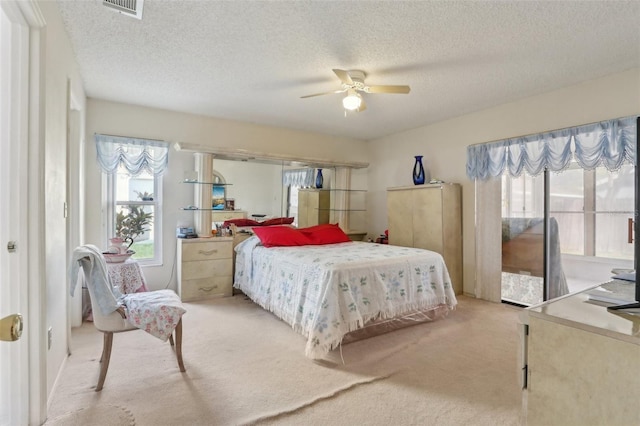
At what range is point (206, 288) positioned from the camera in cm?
412

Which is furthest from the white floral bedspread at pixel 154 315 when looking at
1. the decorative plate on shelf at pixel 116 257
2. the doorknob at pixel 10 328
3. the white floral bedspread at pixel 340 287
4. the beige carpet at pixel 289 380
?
the doorknob at pixel 10 328

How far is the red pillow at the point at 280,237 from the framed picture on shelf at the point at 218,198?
72 cm

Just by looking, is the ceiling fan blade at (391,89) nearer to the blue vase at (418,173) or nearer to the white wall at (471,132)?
the white wall at (471,132)

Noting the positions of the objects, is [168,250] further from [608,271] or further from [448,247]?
[608,271]

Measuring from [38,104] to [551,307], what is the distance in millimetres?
2587

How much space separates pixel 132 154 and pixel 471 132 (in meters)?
4.45

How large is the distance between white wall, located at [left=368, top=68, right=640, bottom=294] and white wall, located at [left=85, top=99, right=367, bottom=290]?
1431 millimetres

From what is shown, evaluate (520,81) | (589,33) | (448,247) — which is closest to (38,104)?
(589,33)

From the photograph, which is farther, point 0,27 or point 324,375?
point 324,375

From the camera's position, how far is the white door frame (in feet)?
5.27

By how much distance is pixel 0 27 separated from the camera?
1547 mm

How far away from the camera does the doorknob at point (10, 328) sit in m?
0.53

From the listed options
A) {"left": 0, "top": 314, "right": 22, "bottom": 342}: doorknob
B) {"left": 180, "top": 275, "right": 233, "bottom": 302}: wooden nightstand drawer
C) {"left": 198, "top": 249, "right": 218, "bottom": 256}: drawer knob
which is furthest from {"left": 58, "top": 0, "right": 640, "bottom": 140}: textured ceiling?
{"left": 180, "top": 275, "right": 233, "bottom": 302}: wooden nightstand drawer

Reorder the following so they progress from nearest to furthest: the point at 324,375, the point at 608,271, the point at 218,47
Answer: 1. the point at 324,375
2. the point at 218,47
3. the point at 608,271
